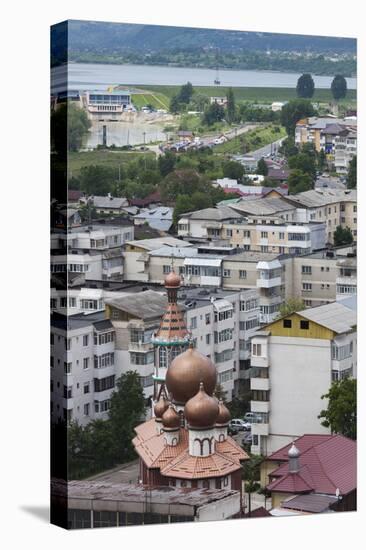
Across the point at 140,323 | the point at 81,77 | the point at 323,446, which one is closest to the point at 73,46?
the point at 81,77

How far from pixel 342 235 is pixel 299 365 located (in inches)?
55.6

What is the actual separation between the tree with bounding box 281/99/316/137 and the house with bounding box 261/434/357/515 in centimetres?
321

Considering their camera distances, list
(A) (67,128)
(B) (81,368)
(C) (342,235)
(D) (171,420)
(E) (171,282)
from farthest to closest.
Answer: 1. (C) (342,235)
2. (E) (171,282)
3. (D) (171,420)
4. (B) (81,368)
5. (A) (67,128)

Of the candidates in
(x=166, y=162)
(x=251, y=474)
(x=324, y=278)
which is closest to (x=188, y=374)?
(x=251, y=474)

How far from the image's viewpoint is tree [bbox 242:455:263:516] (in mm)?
22203

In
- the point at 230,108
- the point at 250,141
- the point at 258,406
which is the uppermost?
the point at 230,108

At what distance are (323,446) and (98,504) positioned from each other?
2.62m

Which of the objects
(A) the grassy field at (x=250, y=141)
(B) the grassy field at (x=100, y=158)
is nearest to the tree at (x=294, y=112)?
(A) the grassy field at (x=250, y=141)

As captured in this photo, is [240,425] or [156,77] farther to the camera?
[240,425]

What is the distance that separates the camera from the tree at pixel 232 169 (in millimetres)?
22984

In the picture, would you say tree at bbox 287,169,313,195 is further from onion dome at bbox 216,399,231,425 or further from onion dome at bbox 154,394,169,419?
onion dome at bbox 154,394,169,419

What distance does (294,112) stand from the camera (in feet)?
76.5

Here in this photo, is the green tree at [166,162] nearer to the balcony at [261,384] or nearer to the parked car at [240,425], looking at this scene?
the balcony at [261,384]

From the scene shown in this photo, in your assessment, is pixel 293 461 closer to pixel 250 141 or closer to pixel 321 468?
pixel 321 468
